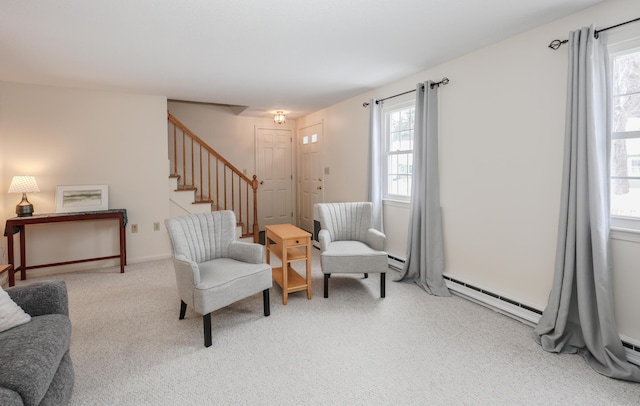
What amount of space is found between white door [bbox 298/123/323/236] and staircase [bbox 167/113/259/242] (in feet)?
3.39

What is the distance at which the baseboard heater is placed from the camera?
2.03 meters

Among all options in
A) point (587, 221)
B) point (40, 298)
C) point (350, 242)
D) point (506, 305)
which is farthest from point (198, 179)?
point (587, 221)

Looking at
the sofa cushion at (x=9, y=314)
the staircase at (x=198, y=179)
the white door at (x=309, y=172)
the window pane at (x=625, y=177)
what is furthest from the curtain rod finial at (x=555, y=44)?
the staircase at (x=198, y=179)

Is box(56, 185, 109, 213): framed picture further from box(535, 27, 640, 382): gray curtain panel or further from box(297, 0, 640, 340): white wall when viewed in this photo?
box(535, 27, 640, 382): gray curtain panel

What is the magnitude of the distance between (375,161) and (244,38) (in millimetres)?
2237

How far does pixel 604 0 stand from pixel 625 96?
0.64 metres

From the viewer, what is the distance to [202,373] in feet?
6.50

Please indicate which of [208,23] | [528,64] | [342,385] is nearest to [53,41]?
[208,23]

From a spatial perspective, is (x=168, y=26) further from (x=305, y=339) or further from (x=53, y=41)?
(x=305, y=339)

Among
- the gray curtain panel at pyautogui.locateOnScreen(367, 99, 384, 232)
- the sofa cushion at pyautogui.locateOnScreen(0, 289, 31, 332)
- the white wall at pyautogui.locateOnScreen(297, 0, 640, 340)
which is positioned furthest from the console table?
the white wall at pyautogui.locateOnScreen(297, 0, 640, 340)

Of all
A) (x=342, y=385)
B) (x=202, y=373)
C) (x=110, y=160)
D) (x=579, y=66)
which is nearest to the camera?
(x=342, y=385)

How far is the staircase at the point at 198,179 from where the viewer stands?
→ 4703 mm

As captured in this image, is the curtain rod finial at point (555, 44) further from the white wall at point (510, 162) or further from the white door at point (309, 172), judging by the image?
the white door at point (309, 172)

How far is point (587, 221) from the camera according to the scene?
6.93 ft
